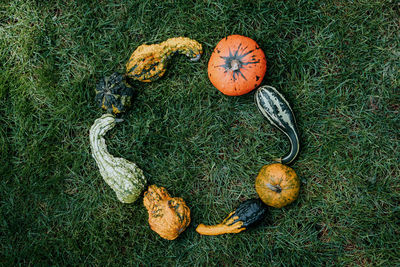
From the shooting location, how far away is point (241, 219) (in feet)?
11.3

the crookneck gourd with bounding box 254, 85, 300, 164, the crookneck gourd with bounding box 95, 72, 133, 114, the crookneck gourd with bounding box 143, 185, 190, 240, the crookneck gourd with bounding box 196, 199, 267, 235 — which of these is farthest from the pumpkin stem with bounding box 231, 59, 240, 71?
the crookneck gourd with bounding box 143, 185, 190, 240

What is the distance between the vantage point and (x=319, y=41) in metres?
3.65

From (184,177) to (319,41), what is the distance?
2419mm

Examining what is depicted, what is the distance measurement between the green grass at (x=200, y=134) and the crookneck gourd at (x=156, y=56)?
20 cm

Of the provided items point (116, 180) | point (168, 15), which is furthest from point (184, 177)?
point (168, 15)

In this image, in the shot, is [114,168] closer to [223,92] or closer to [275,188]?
[223,92]

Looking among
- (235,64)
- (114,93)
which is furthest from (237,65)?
(114,93)

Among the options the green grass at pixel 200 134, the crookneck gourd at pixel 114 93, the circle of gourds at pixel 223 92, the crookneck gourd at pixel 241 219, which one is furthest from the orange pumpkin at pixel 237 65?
the crookneck gourd at pixel 241 219

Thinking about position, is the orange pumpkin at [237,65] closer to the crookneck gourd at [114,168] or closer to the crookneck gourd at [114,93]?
the crookneck gourd at [114,93]

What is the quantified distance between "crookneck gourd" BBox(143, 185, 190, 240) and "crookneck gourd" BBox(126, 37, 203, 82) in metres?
1.42

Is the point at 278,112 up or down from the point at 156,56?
down

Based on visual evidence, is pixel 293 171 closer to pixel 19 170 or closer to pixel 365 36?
pixel 365 36

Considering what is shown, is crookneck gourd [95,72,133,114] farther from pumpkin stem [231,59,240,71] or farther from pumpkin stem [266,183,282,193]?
pumpkin stem [266,183,282,193]

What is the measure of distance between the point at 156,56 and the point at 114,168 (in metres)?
1.47
